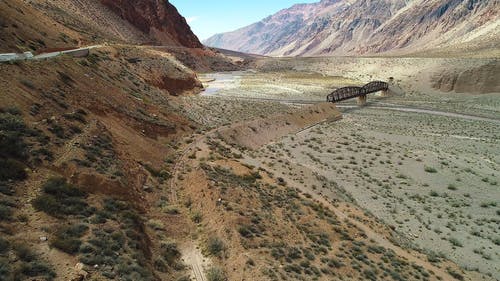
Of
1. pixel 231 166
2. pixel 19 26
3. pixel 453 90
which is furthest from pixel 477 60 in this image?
pixel 19 26

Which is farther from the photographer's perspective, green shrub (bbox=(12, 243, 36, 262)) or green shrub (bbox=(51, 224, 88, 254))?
green shrub (bbox=(51, 224, 88, 254))

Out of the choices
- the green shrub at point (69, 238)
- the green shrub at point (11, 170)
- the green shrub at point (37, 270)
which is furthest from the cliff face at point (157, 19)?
the green shrub at point (37, 270)

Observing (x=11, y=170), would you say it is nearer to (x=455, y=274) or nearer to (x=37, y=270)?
(x=37, y=270)

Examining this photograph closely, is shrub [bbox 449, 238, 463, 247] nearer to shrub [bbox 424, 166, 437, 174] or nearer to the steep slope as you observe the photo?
shrub [bbox 424, 166, 437, 174]

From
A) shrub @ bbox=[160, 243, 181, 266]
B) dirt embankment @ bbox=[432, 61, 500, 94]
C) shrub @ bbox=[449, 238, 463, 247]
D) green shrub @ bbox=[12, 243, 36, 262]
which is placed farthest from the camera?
dirt embankment @ bbox=[432, 61, 500, 94]

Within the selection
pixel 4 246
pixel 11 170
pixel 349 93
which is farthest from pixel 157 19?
pixel 4 246

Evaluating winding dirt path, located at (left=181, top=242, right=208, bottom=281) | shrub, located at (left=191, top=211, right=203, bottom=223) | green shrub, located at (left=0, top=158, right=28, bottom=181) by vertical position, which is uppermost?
green shrub, located at (left=0, top=158, right=28, bottom=181)

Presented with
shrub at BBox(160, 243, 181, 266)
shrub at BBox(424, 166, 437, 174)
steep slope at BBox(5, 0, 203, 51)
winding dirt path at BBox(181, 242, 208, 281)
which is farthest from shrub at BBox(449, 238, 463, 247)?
steep slope at BBox(5, 0, 203, 51)
